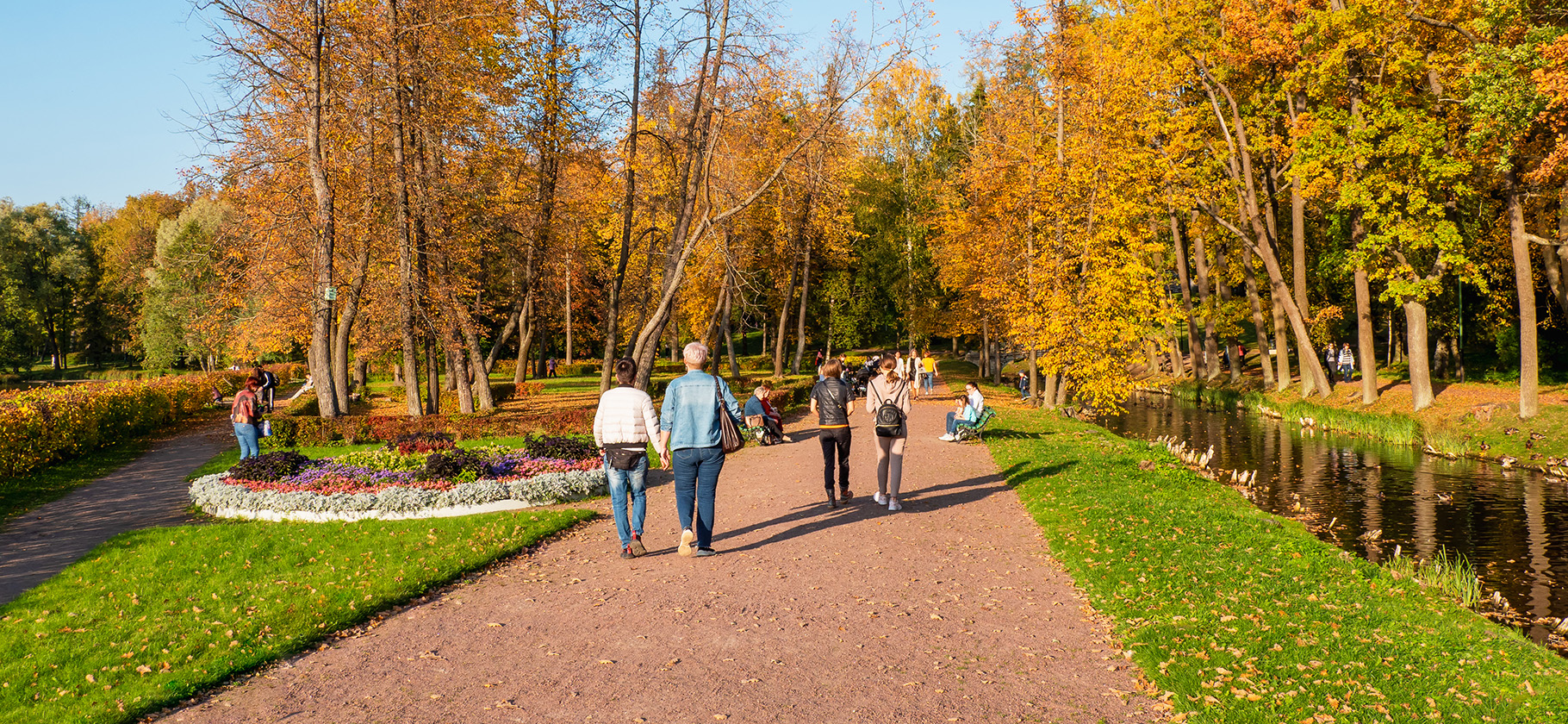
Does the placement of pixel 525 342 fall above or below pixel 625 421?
above

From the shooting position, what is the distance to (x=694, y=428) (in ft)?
26.8

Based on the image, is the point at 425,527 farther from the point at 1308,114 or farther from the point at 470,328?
the point at 1308,114

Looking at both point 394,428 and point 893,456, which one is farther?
point 394,428

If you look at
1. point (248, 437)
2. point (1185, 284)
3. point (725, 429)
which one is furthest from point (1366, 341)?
point (248, 437)

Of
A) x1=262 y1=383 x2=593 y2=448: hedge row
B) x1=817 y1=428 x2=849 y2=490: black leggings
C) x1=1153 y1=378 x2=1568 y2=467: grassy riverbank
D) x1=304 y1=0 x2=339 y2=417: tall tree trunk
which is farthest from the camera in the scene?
x1=304 y1=0 x2=339 y2=417: tall tree trunk

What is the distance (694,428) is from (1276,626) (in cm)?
482

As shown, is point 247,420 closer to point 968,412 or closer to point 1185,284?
point 968,412

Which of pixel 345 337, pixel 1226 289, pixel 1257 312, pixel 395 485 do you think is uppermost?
pixel 1226 289

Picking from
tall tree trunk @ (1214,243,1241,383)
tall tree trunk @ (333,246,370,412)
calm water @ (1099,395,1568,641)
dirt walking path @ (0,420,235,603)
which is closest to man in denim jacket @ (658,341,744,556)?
dirt walking path @ (0,420,235,603)

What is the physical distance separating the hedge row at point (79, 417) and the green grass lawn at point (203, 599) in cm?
677

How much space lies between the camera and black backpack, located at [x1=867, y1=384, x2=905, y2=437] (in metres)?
10.4

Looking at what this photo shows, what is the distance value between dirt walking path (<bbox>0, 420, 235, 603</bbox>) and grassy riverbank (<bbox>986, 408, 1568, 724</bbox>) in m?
9.26

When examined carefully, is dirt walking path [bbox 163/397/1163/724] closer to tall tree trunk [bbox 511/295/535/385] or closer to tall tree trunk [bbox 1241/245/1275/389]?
tall tree trunk [bbox 511/295/535/385]

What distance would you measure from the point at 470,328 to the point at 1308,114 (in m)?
22.1
